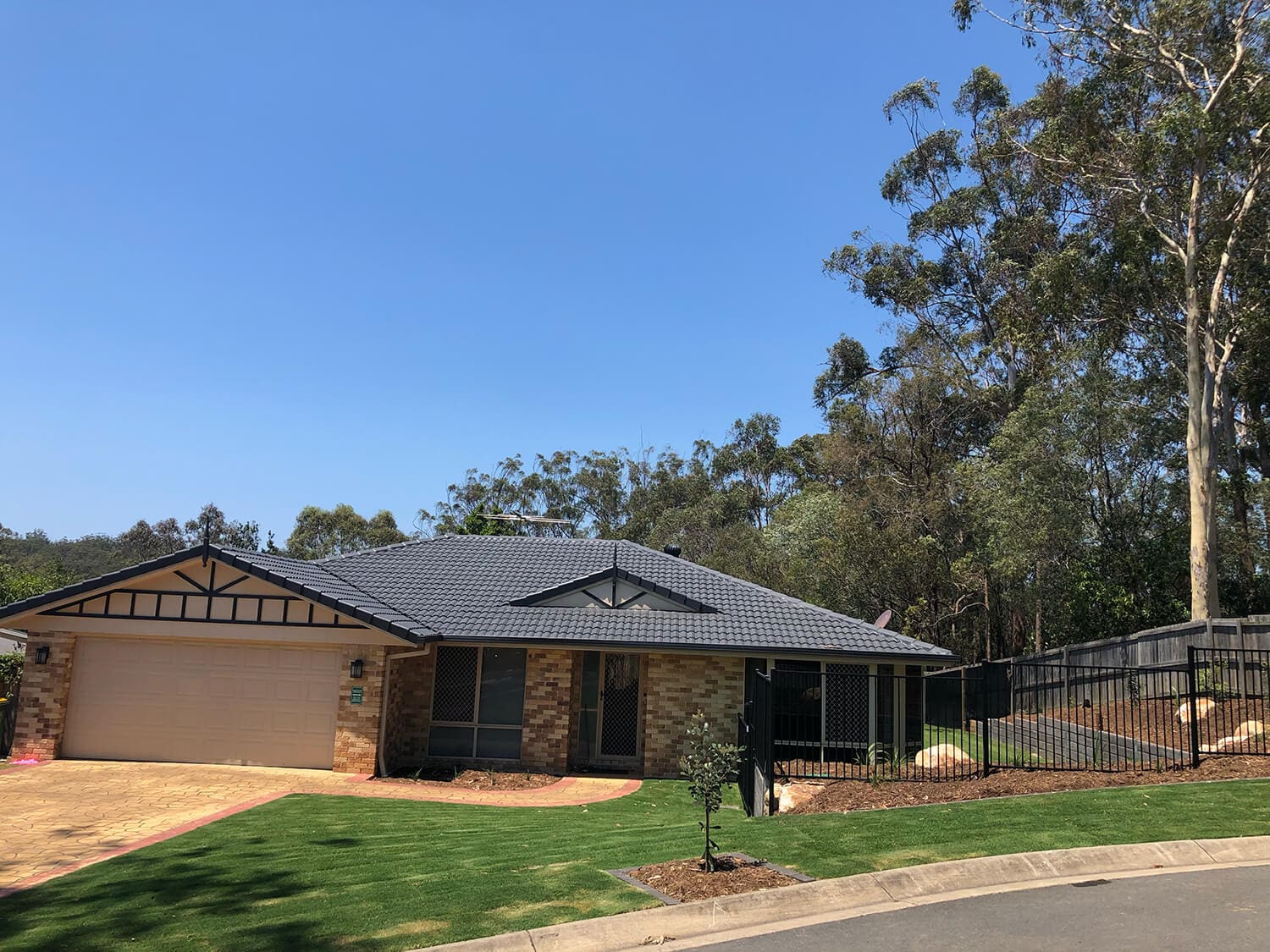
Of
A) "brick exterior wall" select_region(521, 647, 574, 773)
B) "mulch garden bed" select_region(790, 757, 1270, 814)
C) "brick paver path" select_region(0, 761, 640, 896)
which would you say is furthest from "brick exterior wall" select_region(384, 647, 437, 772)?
"mulch garden bed" select_region(790, 757, 1270, 814)

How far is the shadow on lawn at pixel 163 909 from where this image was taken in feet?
21.7

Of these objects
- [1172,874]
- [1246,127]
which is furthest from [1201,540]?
[1172,874]

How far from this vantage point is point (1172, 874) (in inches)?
314

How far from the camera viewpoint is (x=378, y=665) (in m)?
15.6

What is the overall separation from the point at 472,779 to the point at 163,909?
8644 millimetres

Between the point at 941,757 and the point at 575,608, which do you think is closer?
the point at 941,757

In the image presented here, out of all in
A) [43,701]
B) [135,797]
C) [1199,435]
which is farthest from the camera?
[1199,435]

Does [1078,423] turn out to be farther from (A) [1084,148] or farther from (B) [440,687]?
(B) [440,687]

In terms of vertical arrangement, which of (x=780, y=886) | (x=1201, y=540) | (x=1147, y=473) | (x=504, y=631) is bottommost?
(x=780, y=886)

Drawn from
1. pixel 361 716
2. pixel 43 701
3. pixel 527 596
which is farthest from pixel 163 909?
pixel 527 596

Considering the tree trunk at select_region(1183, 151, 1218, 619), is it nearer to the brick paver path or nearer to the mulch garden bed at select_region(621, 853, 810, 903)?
the brick paver path

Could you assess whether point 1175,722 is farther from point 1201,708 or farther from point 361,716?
point 361,716

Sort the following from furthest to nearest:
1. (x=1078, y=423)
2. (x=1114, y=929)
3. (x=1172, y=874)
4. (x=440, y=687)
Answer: (x=1078, y=423), (x=440, y=687), (x=1172, y=874), (x=1114, y=929)

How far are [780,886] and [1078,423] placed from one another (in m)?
25.2
